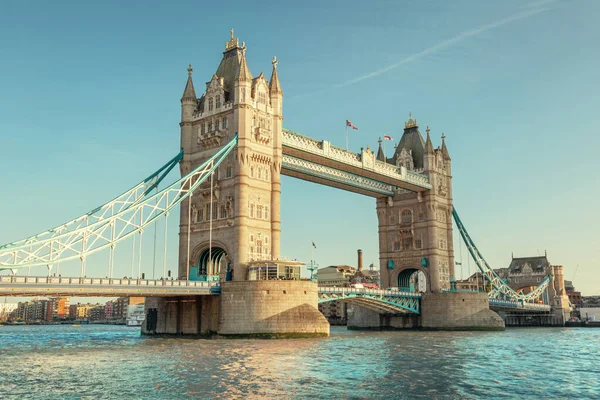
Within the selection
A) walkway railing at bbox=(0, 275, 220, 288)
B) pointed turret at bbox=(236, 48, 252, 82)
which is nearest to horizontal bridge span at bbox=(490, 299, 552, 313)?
pointed turret at bbox=(236, 48, 252, 82)

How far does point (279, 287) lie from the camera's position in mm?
56062

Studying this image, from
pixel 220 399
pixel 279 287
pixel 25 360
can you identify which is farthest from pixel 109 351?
pixel 220 399

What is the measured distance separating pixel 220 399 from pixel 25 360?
20.0m

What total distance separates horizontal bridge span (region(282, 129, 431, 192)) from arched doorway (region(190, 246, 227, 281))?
12.9m

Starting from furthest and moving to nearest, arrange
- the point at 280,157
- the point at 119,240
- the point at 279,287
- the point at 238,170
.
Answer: the point at 280,157 → the point at 238,170 → the point at 279,287 → the point at 119,240

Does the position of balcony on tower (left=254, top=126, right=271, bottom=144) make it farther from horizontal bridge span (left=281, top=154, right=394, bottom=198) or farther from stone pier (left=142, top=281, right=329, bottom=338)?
stone pier (left=142, top=281, right=329, bottom=338)

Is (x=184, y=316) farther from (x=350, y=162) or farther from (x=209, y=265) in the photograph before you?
(x=350, y=162)

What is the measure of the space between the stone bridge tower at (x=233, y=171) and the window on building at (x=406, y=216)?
31823 millimetres

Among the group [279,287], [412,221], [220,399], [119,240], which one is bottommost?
[220,399]

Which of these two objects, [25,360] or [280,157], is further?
[280,157]

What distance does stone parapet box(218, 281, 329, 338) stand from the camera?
5481 cm

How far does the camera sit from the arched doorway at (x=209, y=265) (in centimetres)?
6306

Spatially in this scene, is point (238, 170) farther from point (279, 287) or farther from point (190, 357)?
point (190, 357)

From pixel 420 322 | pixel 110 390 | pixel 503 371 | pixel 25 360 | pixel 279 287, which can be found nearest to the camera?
pixel 110 390
